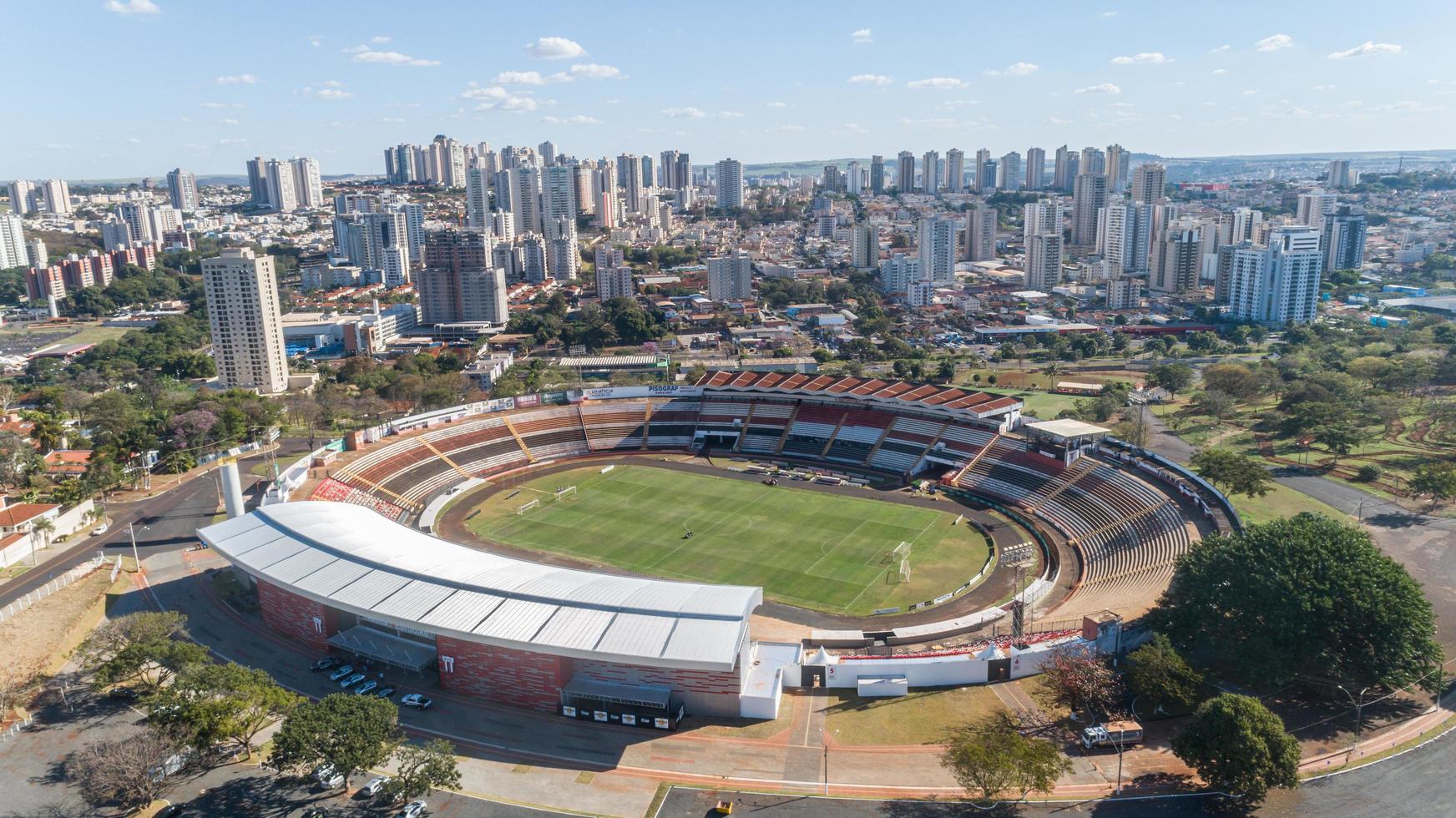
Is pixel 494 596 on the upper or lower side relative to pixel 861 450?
upper

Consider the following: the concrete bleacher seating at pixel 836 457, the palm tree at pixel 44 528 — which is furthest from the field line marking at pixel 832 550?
the palm tree at pixel 44 528

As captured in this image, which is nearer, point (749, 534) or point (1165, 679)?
point (1165, 679)

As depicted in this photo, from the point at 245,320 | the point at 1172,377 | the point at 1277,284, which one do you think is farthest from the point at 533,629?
the point at 1277,284

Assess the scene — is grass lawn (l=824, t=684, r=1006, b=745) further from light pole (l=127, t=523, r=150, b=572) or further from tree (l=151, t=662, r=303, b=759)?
light pole (l=127, t=523, r=150, b=572)

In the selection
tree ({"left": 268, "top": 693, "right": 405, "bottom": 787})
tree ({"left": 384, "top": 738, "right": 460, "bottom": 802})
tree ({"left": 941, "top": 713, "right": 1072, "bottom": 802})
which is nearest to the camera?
tree ({"left": 941, "top": 713, "right": 1072, "bottom": 802})

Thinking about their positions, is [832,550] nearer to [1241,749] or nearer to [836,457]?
[836,457]

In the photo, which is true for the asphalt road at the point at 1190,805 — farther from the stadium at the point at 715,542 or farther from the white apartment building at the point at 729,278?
the white apartment building at the point at 729,278

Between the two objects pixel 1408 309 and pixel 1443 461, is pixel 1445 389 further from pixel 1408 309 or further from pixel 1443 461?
pixel 1408 309

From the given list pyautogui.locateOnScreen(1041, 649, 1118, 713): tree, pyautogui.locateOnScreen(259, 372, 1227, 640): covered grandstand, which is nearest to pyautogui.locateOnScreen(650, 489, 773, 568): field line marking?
pyautogui.locateOnScreen(259, 372, 1227, 640): covered grandstand
